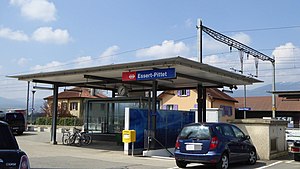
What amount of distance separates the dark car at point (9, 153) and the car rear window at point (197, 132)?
748cm

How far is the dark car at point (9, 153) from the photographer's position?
524 cm

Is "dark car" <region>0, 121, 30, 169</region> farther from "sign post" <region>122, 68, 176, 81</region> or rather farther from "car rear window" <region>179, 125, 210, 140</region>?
"sign post" <region>122, 68, 176, 81</region>

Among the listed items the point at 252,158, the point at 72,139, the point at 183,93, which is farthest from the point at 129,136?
the point at 183,93

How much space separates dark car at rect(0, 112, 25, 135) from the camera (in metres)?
31.1

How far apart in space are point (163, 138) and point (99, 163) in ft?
18.1

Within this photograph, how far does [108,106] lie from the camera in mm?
24719

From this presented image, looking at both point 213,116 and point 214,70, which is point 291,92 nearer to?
point 213,116

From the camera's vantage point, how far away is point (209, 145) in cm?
1203

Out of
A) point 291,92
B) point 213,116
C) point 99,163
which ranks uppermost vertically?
point 291,92

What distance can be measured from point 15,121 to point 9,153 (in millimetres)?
27632

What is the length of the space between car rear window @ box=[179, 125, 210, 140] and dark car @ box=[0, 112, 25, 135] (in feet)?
71.6

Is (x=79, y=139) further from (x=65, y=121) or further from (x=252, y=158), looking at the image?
(x=65, y=121)

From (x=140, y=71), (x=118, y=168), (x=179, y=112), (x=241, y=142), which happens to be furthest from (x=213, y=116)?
(x=118, y=168)

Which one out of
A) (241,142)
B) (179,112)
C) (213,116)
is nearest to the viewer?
(241,142)
